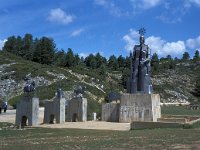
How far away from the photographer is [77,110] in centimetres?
3759

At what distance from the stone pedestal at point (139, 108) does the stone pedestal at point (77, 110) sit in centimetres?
321

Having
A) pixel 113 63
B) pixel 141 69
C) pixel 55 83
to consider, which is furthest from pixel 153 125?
pixel 113 63

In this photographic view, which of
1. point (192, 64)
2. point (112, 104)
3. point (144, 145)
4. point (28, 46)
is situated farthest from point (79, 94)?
point (192, 64)

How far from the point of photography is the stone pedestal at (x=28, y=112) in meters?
31.0

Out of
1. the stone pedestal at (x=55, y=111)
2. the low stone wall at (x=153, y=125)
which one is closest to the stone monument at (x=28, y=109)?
the stone pedestal at (x=55, y=111)

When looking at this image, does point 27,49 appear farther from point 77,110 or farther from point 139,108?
point 139,108

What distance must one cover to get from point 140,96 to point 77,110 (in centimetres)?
569

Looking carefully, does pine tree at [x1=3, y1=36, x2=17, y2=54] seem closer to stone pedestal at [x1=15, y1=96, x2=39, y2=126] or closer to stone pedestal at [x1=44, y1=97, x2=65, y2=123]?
stone pedestal at [x1=44, y1=97, x2=65, y2=123]

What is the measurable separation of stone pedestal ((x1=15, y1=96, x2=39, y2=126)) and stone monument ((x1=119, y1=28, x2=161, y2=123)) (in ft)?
28.9

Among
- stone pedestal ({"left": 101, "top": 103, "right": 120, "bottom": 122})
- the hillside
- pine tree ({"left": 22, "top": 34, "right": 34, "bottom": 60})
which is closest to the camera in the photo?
stone pedestal ({"left": 101, "top": 103, "right": 120, "bottom": 122})

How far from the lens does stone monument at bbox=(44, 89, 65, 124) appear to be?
3500 cm

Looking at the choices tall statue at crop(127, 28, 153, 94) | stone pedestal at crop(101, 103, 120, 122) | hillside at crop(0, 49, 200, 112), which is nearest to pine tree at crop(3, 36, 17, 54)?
hillside at crop(0, 49, 200, 112)

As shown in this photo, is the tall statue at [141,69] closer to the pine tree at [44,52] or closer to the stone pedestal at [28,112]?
the stone pedestal at [28,112]

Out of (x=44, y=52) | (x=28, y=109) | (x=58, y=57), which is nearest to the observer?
(x=28, y=109)
